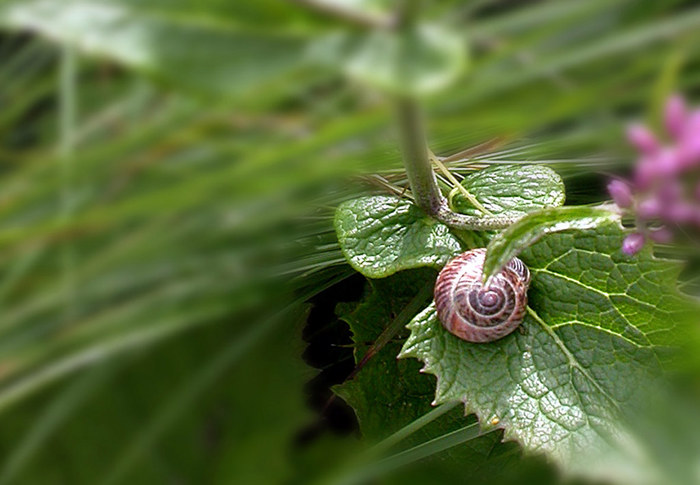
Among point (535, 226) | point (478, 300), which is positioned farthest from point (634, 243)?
point (478, 300)

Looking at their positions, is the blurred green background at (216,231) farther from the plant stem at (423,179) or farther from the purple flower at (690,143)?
the purple flower at (690,143)

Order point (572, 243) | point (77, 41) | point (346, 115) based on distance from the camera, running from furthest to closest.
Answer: point (572, 243)
point (346, 115)
point (77, 41)

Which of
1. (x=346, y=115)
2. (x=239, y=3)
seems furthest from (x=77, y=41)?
(x=346, y=115)

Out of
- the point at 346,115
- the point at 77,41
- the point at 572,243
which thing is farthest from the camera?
the point at 572,243

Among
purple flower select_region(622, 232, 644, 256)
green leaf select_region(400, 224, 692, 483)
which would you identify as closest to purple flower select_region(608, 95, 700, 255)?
purple flower select_region(622, 232, 644, 256)

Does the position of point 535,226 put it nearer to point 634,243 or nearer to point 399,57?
point 634,243

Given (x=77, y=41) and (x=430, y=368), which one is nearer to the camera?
(x=77, y=41)

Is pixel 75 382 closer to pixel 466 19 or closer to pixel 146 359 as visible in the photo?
pixel 146 359

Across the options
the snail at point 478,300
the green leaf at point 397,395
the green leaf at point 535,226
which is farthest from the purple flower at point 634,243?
the green leaf at point 397,395
